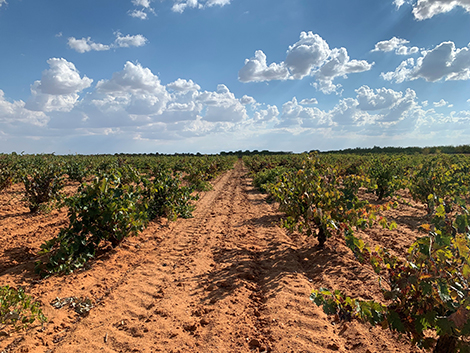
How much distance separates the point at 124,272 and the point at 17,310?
1750 mm

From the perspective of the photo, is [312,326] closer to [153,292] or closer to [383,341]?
[383,341]

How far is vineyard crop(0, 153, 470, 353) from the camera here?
225cm

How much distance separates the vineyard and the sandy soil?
0.02 metres

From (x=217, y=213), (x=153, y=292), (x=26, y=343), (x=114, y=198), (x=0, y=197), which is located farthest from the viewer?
(x=0, y=197)

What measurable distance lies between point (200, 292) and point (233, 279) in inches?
25.0

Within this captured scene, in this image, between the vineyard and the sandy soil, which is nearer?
the vineyard

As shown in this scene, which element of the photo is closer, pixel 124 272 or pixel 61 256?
pixel 61 256

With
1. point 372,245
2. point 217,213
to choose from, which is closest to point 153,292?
point 372,245

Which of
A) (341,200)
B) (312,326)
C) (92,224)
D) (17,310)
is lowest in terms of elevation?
(312,326)

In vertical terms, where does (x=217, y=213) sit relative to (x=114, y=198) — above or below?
below

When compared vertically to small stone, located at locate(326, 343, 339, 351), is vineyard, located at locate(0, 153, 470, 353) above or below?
above

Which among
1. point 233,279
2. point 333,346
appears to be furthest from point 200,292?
point 333,346

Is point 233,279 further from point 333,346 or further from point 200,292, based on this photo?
point 333,346

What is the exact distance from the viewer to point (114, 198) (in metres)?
5.08
